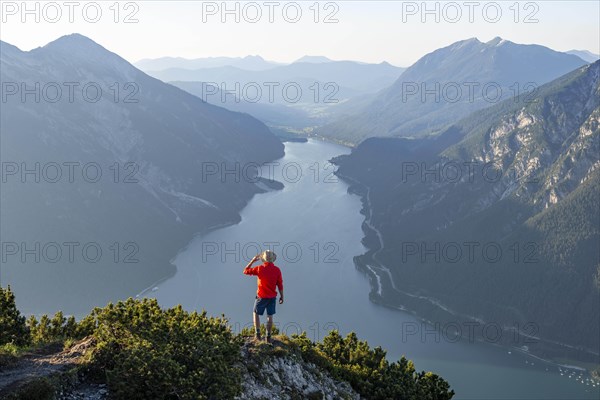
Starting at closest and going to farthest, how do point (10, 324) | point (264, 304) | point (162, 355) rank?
point (162, 355), point (264, 304), point (10, 324)

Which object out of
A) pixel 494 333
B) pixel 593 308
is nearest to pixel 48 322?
pixel 494 333

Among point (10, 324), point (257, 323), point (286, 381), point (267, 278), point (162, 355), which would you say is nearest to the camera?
point (162, 355)

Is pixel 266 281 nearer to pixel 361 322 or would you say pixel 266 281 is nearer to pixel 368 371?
pixel 368 371

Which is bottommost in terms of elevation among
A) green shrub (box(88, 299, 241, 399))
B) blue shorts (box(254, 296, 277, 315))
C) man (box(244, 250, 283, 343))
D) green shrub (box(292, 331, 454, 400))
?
green shrub (box(292, 331, 454, 400))

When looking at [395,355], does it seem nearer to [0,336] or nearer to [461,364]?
[461,364]

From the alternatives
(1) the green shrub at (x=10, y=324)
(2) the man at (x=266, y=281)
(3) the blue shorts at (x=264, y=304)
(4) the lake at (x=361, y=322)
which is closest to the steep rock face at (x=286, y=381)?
(3) the blue shorts at (x=264, y=304)

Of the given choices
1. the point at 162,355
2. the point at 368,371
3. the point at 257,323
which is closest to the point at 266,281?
the point at 257,323

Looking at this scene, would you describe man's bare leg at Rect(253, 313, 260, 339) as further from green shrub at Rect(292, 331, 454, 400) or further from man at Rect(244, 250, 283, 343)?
green shrub at Rect(292, 331, 454, 400)

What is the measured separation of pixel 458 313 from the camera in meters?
186

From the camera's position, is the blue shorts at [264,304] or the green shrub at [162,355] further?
the blue shorts at [264,304]

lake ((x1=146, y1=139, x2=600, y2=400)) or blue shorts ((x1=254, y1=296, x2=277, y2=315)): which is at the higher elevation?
blue shorts ((x1=254, y1=296, x2=277, y2=315))

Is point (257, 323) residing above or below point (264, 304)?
below

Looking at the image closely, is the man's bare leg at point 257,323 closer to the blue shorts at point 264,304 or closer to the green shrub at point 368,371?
the blue shorts at point 264,304

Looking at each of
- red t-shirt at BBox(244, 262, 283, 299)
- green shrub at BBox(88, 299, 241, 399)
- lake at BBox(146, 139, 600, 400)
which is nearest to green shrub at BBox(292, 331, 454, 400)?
red t-shirt at BBox(244, 262, 283, 299)
